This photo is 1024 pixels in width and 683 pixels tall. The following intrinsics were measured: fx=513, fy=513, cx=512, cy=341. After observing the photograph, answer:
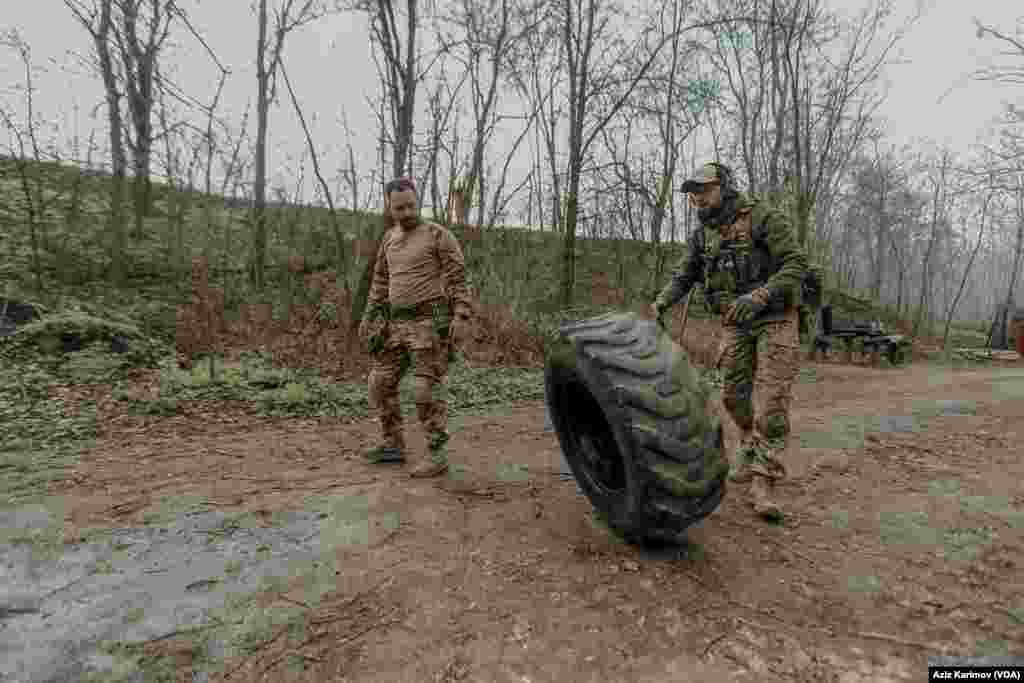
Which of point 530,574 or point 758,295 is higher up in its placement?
point 758,295

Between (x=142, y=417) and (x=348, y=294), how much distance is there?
171 inches

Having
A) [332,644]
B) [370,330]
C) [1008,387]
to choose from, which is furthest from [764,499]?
[1008,387]

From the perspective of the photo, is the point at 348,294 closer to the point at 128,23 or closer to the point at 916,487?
the point at 128,23

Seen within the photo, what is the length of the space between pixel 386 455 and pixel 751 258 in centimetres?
286

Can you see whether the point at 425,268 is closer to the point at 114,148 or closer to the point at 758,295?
the point at 758,295

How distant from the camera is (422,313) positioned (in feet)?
11.7

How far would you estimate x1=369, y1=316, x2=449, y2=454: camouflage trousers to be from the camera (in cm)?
352

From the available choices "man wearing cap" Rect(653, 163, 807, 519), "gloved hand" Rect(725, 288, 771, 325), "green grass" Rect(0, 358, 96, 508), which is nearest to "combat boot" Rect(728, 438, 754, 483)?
"man wearing cap" Rect(653, 163, 807, 519)

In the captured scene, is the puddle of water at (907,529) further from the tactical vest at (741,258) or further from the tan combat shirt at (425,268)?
the tan combat shirt at (425,268)

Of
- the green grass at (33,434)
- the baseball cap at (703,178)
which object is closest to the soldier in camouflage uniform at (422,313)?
the baseball cap at (703,178)

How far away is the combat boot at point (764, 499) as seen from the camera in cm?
288

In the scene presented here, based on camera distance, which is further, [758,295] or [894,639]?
[758,295]

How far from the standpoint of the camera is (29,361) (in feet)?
19.4

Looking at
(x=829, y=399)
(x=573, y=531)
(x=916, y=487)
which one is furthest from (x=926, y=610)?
(x=829, y=399)
